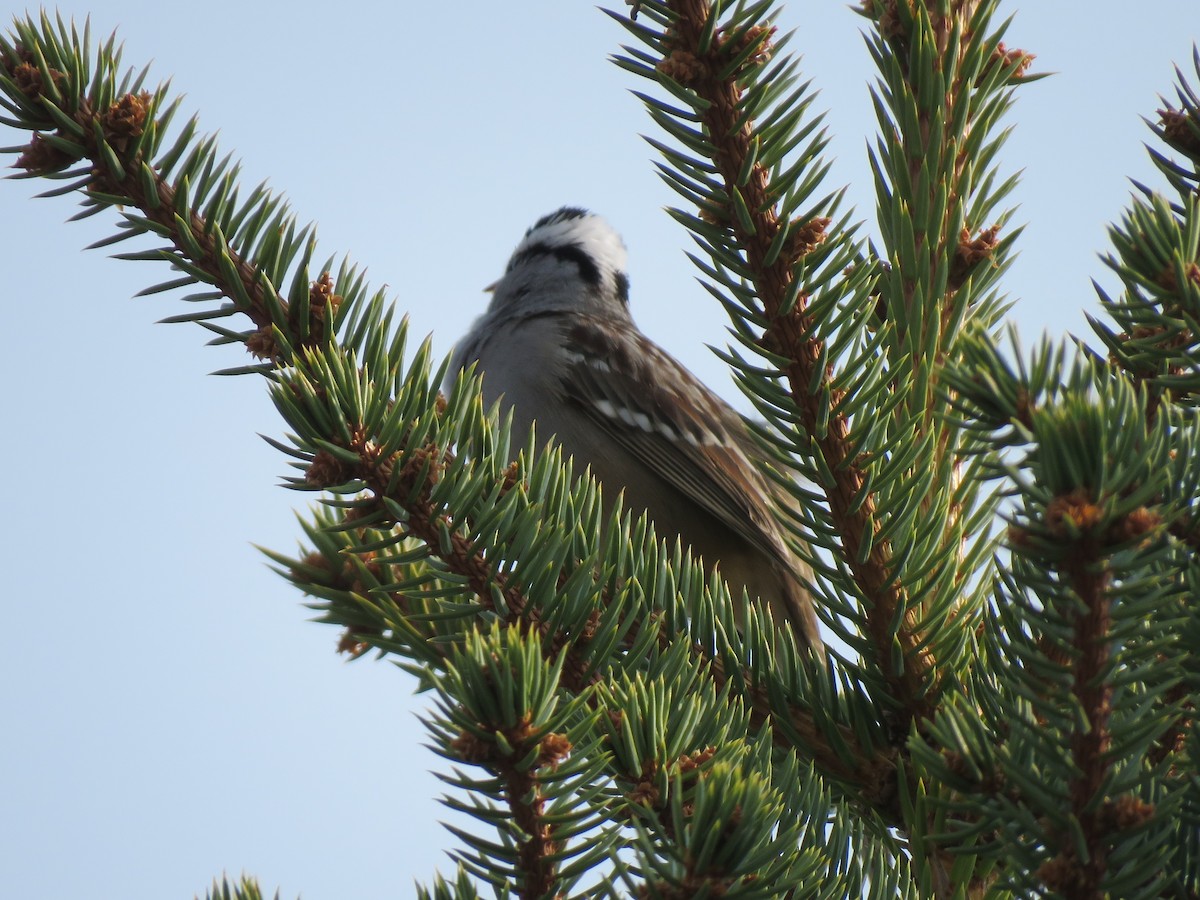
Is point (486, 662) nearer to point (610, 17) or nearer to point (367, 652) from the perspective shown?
point (610, 17)

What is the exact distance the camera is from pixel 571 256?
15.3 ft

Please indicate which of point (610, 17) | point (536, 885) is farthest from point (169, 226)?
point (536, 885)

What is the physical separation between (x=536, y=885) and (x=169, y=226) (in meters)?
0.84

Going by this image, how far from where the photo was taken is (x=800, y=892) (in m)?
1.03

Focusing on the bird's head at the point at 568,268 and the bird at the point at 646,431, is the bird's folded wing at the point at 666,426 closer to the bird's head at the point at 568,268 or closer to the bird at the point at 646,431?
the bird at the point at 646,431

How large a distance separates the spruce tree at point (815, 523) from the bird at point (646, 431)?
1.69m

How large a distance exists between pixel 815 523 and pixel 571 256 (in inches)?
133

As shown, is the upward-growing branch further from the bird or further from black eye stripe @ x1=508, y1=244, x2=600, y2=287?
black eye stripe @ x1=508, y1=244, x2=600, y2=287

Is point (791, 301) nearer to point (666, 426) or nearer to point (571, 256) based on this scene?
point (666, 426)

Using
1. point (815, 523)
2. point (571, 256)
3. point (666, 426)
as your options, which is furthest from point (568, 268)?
point (815, 523)

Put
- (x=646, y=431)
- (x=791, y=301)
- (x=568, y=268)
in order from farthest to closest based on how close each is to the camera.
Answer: (x=568, y=268), (x=646, y=431), (x=791, y=301)

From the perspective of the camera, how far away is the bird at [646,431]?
135 inches

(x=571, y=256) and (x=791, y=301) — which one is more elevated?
(x=571, y=256)

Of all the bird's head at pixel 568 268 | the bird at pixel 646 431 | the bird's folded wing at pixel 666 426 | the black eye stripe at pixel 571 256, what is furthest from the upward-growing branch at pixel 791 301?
the black eye stripe at pixel 571 256
